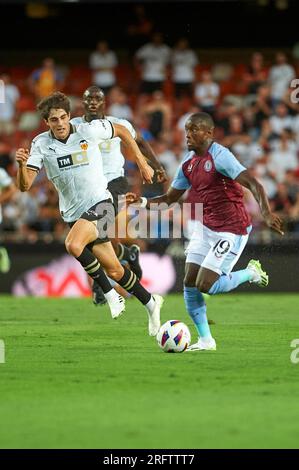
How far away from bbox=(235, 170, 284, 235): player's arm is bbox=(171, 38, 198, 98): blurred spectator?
39.6 feet

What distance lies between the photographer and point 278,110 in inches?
789

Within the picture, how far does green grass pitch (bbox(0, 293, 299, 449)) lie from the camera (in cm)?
628

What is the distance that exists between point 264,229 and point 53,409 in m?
11.3

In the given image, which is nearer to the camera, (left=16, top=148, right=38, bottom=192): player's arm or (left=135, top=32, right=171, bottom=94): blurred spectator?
(left=16, top=148, right=38, bottom=192): player's arm

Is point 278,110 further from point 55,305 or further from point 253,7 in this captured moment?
point 55,305

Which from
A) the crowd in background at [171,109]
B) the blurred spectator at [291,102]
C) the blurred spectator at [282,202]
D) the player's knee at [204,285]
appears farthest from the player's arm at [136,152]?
the blurred spectator at [291,102]

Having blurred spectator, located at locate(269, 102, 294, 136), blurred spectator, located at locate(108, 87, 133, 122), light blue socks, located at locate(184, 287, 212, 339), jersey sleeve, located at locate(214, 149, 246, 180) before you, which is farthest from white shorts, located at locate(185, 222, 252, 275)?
blurred spectator, located at locate(108, 87, 133, 122)

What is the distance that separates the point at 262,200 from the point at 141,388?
2.22 meters

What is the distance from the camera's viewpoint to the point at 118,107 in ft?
66.9

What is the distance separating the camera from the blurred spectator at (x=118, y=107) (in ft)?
66.7

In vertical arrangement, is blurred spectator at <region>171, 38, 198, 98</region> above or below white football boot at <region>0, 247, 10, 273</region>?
above

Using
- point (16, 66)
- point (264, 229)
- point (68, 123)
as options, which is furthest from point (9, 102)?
point (68, 123)

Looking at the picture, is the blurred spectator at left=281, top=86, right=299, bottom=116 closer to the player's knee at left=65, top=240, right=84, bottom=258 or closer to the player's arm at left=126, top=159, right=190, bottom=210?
the player's arm at left=126, top=159, right=190, bottom=210

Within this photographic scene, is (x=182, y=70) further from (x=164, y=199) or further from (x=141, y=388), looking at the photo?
(x=141, y=388)
